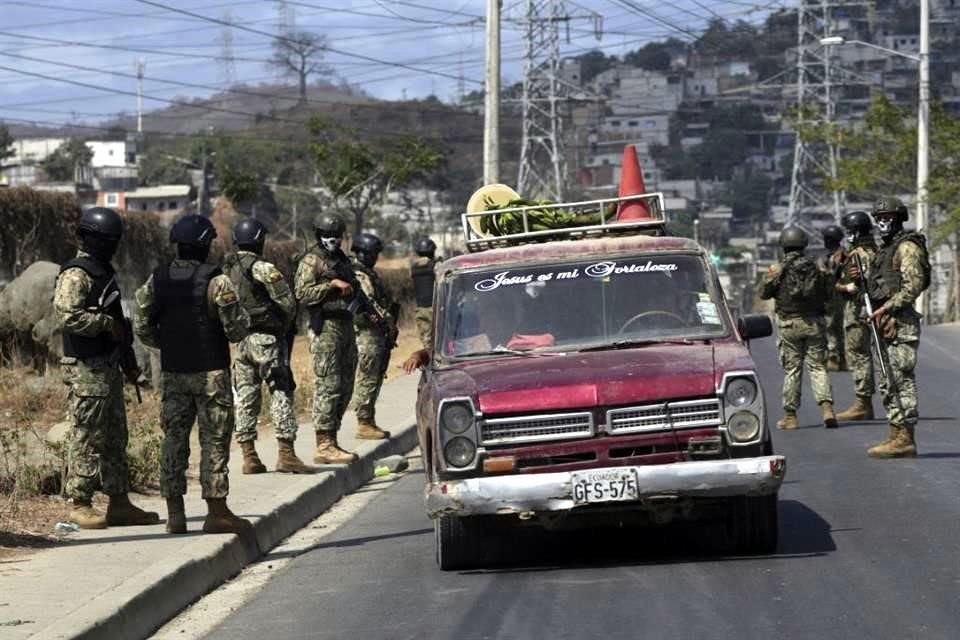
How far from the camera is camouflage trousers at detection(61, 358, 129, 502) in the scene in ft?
37.9

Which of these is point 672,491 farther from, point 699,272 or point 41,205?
point 41,205

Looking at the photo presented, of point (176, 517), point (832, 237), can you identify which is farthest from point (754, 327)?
point (832, 237)

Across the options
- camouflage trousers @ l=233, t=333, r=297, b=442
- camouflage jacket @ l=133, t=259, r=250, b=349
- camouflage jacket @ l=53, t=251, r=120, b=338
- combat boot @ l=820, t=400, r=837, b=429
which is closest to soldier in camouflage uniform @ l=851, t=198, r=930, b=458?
combat boot @ l=820, t=400, r=837, b=429

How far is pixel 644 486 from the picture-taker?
976 centimetres

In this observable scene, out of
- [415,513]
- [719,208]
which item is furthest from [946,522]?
[719,208]

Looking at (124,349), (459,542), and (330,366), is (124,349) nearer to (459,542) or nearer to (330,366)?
(459,542)

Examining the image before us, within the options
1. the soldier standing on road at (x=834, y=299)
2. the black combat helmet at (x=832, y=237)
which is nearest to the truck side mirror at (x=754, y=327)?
the soldier standing on road at (x=834, y=299)

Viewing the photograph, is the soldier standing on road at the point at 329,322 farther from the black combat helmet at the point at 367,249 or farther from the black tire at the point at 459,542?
the black tire at the point at 459,542

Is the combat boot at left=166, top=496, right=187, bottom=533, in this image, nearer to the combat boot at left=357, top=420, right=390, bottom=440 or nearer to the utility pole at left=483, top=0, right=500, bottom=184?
the combat boot at left=357, top=420, right=390, bottom=440

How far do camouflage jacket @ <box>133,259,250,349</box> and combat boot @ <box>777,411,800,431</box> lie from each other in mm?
8094

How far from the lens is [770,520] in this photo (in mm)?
10258

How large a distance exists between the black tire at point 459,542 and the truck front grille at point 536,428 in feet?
1.90

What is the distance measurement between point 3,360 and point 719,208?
502 feet

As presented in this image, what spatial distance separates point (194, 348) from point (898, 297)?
584 centimetres
